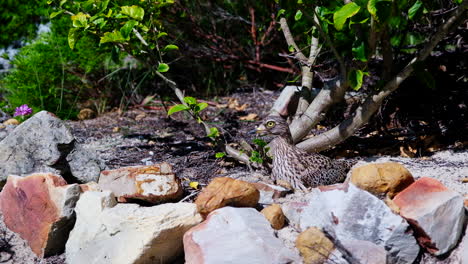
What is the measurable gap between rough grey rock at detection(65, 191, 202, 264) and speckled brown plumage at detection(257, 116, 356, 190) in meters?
0.92

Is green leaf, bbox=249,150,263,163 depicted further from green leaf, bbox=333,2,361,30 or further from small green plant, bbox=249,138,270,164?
green leaf, bbox=333,2,361,30

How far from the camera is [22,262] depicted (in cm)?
357

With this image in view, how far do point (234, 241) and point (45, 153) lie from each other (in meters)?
1.70

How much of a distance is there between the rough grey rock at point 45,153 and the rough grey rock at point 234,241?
3.94ft

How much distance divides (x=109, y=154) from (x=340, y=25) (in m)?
2.57

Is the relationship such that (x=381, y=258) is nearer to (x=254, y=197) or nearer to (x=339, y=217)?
(x=339, y=217)

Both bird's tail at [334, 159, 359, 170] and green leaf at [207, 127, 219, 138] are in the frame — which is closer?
bird's tail at [334, 159, 359, 170]

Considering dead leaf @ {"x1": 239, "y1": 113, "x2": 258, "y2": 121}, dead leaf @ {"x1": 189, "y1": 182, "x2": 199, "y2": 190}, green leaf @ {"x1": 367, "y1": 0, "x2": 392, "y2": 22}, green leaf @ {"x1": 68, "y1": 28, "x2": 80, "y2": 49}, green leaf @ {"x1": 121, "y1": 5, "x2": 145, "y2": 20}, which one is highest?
green leaf @ {"x1": 367, "y1": 0, "x2": 392, "y2": 22}

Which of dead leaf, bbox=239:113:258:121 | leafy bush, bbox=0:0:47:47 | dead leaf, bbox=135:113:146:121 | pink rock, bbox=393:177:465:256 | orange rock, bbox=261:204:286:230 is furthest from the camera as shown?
leafy bush, bbox=0:0:47:47

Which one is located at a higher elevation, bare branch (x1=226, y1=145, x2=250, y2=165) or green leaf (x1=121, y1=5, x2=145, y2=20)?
green leaf (x1=121, y1=5, x2=145, y2=20)

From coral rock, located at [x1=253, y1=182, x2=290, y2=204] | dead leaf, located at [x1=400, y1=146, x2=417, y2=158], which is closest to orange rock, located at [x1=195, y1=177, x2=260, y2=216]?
coral rock, located at [x1=253, y1=182, x2=290, y2=204]

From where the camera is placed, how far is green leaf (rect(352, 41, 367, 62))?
12.2ft

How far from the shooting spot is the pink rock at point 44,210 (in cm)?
354

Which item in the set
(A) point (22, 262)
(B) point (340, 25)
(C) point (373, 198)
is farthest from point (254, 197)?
(A) point (22, 262)
